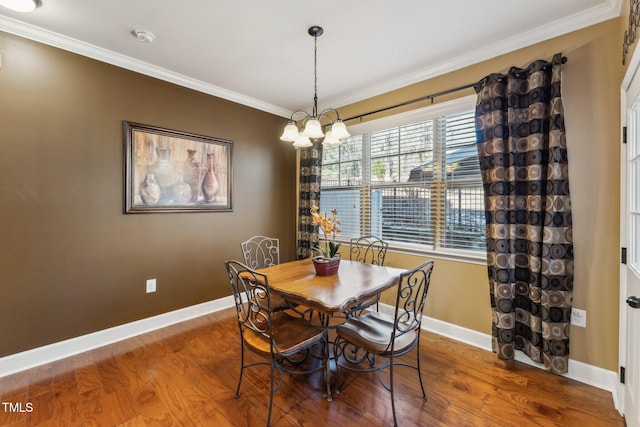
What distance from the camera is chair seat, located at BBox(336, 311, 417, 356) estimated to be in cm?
171

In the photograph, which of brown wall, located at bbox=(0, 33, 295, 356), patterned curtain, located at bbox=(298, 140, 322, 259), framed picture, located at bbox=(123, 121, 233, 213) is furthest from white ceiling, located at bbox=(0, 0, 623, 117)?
patterned curtain, located at bbox=(298, 140, 322, 259)

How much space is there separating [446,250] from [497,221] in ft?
2.06

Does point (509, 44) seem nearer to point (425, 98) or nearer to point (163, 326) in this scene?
point (425, 98)

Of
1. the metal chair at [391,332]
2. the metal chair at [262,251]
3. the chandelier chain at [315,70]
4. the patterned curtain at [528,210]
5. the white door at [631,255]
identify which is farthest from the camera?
the metal chair at [262,251]

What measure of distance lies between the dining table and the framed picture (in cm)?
145

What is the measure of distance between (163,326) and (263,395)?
1658 millimetres

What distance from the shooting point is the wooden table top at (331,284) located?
5.43ft

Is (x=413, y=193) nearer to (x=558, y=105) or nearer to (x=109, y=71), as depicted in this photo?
(x=558, y=105)

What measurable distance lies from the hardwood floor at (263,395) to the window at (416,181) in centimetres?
108

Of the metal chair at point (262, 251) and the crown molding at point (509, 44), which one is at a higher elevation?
the crown molding at point (509, 44)

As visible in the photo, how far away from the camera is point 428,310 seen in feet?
9.52

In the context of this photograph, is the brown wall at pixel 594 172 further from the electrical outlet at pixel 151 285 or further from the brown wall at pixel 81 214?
the electrical outlet at pixel 151 285

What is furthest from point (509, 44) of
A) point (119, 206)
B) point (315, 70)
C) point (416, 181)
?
point (119, 206)

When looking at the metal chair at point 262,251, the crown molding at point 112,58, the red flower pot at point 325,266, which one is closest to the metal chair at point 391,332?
the red flower pot at point 325,266
